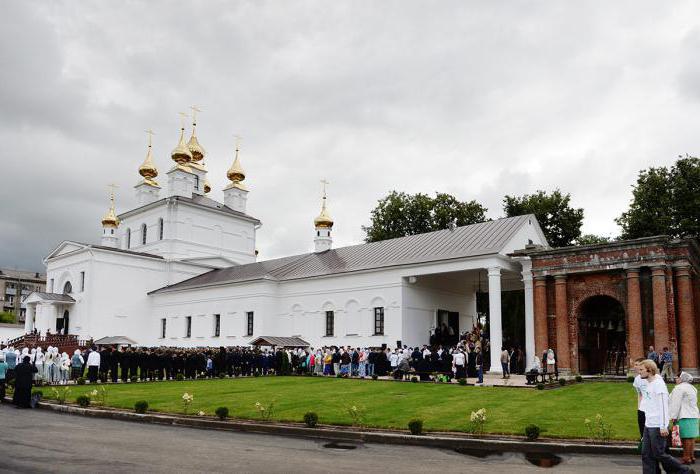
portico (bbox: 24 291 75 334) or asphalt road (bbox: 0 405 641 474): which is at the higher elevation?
portico (bbox: 24 291 75 334)

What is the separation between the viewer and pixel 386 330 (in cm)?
3678

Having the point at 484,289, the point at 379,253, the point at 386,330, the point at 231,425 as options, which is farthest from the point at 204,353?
the point at 484,289

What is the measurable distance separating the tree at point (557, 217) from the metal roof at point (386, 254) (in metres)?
11.5

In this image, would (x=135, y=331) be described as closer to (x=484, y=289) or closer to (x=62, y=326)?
(x=62, y=326)

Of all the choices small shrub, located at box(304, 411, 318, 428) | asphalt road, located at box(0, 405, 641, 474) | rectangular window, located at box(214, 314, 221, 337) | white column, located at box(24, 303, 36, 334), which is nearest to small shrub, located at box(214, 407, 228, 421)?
asphalt road, located at box(0, 405, 641, 474)

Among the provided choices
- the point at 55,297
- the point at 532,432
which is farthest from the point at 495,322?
the point at 55,297

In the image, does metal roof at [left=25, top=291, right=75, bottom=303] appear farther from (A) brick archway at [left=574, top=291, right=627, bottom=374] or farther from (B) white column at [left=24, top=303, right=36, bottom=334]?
(A) brick archway at [left=574, top=291, right=627, bottom=374]

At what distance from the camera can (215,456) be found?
1085cm

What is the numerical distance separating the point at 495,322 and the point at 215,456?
2321cm

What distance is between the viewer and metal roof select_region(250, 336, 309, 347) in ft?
120

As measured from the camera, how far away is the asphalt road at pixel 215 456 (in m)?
9.66

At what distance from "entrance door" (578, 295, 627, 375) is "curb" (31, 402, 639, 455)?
57.7ft

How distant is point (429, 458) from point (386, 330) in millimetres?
25282

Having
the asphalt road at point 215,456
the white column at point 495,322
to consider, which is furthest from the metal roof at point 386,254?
the asphalt road at point 215,456
